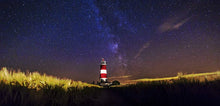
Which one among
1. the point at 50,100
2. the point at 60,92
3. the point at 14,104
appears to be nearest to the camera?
the point at 14,104

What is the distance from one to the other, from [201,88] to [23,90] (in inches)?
132

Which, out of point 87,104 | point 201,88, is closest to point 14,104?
point 87,104

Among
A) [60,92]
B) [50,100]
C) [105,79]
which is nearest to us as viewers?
[50,100]

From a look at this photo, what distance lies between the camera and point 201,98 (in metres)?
2.61

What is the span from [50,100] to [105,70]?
14.6 meters

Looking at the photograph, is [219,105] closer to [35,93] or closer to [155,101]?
[155,101]

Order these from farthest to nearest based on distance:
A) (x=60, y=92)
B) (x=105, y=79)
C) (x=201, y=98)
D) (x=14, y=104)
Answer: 1. (x=105, y=79)
2. (x=60, y=92)
3. (x=201, y=98)
4. (x=14, y=104)

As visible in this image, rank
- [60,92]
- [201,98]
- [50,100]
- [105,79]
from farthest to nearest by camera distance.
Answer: [105,79]
[60,92]
[50,100]
[201,98]

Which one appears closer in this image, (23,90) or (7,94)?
(7,94)

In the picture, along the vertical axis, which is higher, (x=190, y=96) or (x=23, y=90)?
(x=23, y=90)

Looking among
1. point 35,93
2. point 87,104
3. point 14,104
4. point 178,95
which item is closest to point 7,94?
point 14,104

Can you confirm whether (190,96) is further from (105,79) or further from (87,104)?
(105,79)

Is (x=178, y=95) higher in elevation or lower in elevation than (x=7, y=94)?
lower

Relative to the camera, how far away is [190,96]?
2771mm
